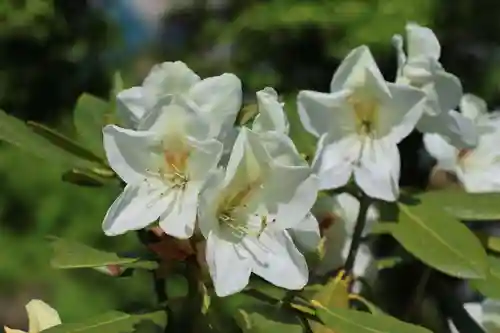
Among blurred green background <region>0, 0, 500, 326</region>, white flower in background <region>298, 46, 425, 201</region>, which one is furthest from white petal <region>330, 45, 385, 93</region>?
blurred green background <region>0, 0, 500, 326</region>

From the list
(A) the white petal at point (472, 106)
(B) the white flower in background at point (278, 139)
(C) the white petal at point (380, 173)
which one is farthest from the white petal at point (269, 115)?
(A) the white petal at point (472, 106)

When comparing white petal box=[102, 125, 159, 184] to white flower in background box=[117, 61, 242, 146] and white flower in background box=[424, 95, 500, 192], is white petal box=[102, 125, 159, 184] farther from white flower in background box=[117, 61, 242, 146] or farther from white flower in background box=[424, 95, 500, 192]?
white flower in background box=[424, 95, 500, 192]

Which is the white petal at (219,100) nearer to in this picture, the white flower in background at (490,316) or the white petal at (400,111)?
the white petal at (400,111)

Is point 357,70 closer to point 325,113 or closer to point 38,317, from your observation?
point 325,113

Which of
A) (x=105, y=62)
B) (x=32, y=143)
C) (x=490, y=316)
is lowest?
(x=105, y=62)

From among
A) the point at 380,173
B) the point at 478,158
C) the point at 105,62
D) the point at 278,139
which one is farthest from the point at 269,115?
the point at 105,62

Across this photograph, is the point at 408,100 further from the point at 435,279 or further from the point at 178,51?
the point at 178,51
